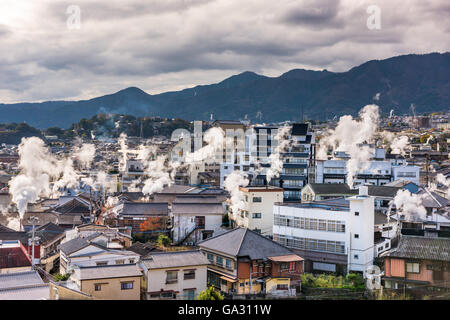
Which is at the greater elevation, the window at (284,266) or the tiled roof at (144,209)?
the tiled roof at (144,209)

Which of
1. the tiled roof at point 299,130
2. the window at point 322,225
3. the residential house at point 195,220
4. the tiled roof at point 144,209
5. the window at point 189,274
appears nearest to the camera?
the window at point 189,274

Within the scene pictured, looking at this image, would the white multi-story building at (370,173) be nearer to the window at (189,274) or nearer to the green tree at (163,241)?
the green tree at (163,241)

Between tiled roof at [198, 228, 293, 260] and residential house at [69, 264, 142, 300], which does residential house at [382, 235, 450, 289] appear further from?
residential house at [69, 264, 142, 300]

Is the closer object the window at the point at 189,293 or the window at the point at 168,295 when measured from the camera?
the window at the point at 168,295

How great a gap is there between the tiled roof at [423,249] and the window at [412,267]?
0.60 ft

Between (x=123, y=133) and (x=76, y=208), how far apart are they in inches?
1872

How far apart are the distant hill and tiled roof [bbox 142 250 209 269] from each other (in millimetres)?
93255

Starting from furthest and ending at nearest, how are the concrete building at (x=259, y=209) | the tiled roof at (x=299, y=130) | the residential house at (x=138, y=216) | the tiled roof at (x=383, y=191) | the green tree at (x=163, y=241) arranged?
the tiled roof at (x=299, y=130), the tiled roof at (x=383, y=191), the residential house at (x=138, y=216), the concrete building at (x=259, y=209), the green tree at (x=163, y=241)

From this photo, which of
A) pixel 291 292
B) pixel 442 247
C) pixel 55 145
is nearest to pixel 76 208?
pixel 291 292

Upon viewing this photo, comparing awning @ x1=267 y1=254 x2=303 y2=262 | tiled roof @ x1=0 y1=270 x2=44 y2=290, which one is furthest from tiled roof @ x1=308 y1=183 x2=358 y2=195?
tiled roof @ x1=0 y1=270 x2=44 y2=290

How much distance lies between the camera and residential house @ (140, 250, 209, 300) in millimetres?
11211

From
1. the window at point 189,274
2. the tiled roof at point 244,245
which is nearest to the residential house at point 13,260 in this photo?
the window at point 189,274

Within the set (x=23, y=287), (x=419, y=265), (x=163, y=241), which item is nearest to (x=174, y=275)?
(x=23, y=287)

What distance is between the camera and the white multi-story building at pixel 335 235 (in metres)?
14.1
